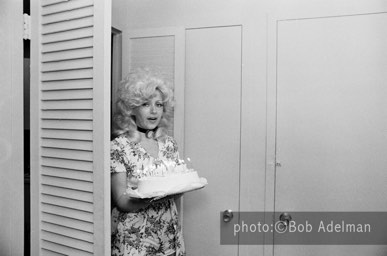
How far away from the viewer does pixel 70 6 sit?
2.55 ft

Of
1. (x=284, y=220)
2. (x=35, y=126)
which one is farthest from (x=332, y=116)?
(x=35, y=126)

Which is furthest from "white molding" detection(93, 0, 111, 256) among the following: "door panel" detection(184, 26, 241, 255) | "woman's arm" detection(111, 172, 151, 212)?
"door panel" detection(184, 26, 241, 255)

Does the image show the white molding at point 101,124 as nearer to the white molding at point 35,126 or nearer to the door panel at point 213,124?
the white molding at point 35,126

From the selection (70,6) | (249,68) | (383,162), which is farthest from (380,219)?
(70,6)

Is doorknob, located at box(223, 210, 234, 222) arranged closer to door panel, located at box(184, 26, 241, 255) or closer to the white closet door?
door panel, located at box(184, 26, 241, 255)

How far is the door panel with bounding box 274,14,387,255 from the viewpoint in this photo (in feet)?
2.76

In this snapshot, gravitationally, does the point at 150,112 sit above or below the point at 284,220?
above

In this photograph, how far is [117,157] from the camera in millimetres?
897

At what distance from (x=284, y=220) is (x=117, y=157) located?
0.50 metres

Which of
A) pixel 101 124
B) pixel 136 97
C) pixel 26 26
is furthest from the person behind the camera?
pixel 136 97

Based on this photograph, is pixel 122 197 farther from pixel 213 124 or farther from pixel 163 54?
pixel 163 54

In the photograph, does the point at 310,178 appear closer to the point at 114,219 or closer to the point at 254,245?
the point at 254,245

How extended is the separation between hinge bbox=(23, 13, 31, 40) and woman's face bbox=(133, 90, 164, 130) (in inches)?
12.9

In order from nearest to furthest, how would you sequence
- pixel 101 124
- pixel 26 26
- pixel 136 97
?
pixel 101 124 < pixel 26 26 < pixel 136 97
